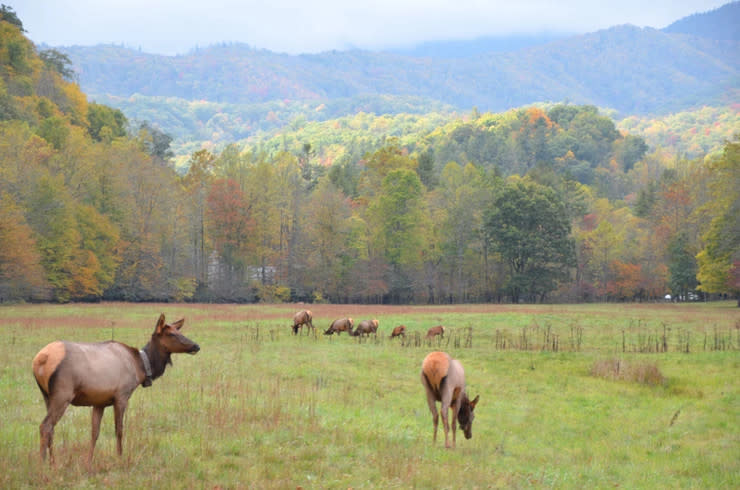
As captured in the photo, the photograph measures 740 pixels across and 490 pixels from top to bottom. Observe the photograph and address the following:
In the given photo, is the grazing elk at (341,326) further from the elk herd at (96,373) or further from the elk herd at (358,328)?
the elk herd at (96,373)

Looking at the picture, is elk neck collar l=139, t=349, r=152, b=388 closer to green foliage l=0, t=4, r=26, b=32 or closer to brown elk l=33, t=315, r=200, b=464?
brown elk l=33, t=315, r=200, b=464

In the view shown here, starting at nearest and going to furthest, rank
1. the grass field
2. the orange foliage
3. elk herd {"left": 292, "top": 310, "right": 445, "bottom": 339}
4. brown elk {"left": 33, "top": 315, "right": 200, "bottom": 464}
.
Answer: brown elk {"left": 33, "top": 315, "right": 200, "bottom": 464}, the grass field, elk herd {"left": 292, "top": 310, "right": 445, "bottom": 339}, the orange foliage

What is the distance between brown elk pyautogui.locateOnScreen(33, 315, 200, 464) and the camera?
29.0 feet

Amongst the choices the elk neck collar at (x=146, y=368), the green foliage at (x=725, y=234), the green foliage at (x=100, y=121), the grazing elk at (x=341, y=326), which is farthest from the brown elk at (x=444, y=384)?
the green foliage at (x=100, y=121)

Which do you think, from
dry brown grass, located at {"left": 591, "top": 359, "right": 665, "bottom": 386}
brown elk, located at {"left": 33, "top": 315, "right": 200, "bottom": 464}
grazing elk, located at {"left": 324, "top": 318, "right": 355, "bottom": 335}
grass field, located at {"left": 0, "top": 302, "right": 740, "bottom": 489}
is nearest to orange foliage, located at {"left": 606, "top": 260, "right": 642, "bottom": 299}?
grass field, located at {"left": 0, "top": 302, "right": 740, "bottom": 489}

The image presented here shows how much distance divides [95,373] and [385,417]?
25.0ft

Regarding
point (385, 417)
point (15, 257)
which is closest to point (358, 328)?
point (385, 417)

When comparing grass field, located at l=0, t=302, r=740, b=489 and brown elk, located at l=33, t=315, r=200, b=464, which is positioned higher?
brown elk, located at l=33, t=315, r=200, b=464

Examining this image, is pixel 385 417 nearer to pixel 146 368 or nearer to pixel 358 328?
pixel 146 368

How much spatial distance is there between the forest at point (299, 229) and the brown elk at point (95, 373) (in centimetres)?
4399

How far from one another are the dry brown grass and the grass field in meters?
0.06

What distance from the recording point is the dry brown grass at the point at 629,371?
21539mm

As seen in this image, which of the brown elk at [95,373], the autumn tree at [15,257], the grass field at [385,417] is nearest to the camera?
the brown elk at [95,373]

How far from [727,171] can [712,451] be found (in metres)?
48.2
